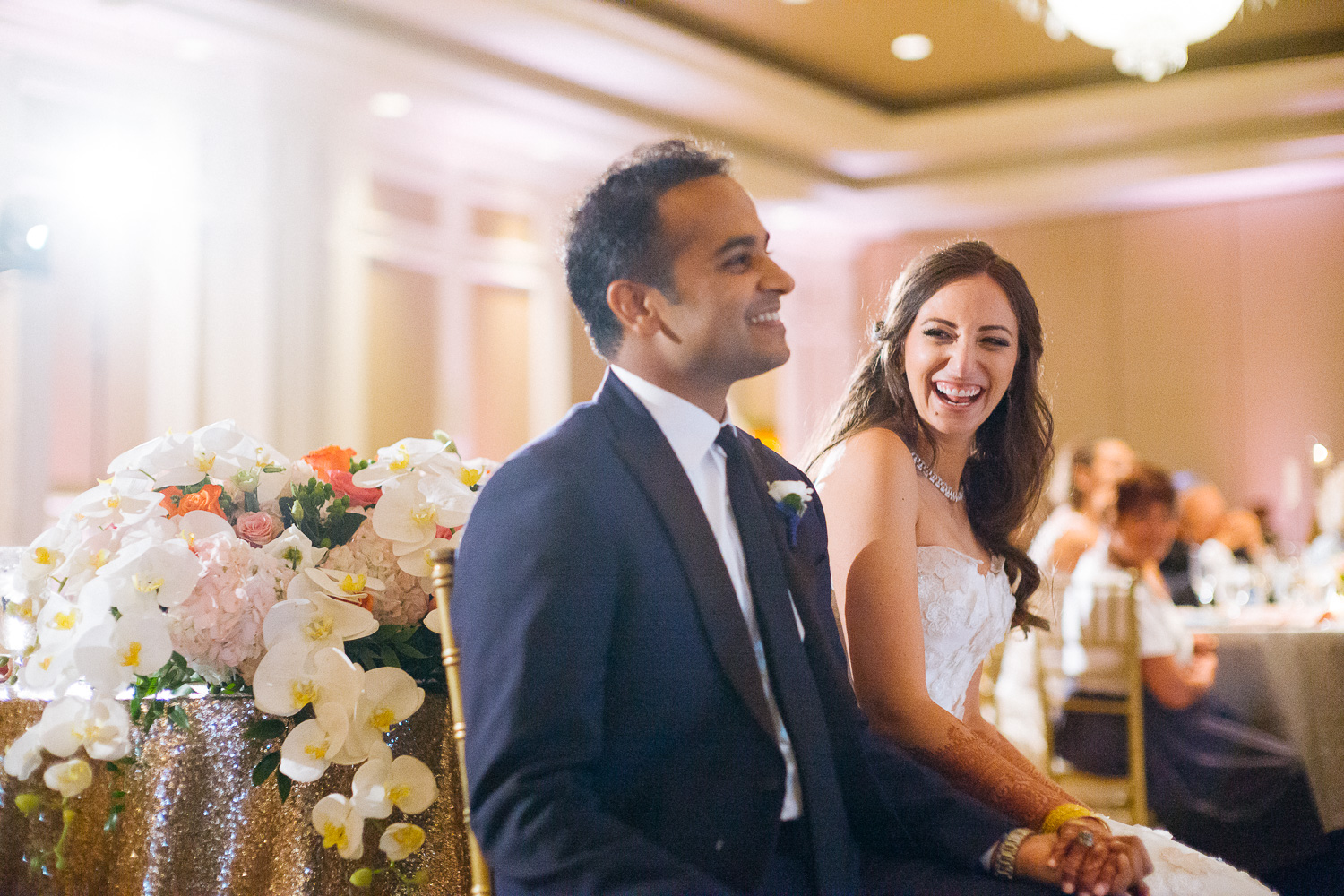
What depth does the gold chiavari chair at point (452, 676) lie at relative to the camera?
135 centimetres

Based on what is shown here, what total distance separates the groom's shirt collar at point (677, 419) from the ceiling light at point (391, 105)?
5809mm

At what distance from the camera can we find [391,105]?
6836mm

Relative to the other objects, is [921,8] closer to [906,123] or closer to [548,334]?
[906,123]

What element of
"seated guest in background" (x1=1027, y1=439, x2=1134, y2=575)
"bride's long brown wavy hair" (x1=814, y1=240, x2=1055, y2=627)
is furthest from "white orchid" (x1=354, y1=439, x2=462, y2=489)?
"seated guest in background" (x1=1027, y1=439, x2=1134, y2=575)

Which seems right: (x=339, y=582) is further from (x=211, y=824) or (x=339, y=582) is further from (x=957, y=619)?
(x=957, y=619)

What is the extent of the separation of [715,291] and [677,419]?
0.52 ft

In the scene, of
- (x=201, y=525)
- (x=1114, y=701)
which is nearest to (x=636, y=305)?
(x=201, y=525)

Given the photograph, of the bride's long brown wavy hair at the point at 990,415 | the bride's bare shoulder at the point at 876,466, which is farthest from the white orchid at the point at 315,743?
the bride's long brown wavy hair at the point at 990,415

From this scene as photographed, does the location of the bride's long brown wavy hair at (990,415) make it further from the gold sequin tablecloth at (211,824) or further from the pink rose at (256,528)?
the gold sequin tablecloth at (211,824)

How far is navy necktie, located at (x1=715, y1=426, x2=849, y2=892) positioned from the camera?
52.7 inches

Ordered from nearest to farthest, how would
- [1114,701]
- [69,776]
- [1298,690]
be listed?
[69,776]
[1298,690]
[1114,701]

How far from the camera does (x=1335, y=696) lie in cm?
375

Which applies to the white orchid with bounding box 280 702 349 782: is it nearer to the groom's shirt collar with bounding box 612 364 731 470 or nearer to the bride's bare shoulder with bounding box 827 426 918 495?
the groom's shirt collar with bounding box 612 364 731 470

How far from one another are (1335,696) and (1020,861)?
9.42ft
